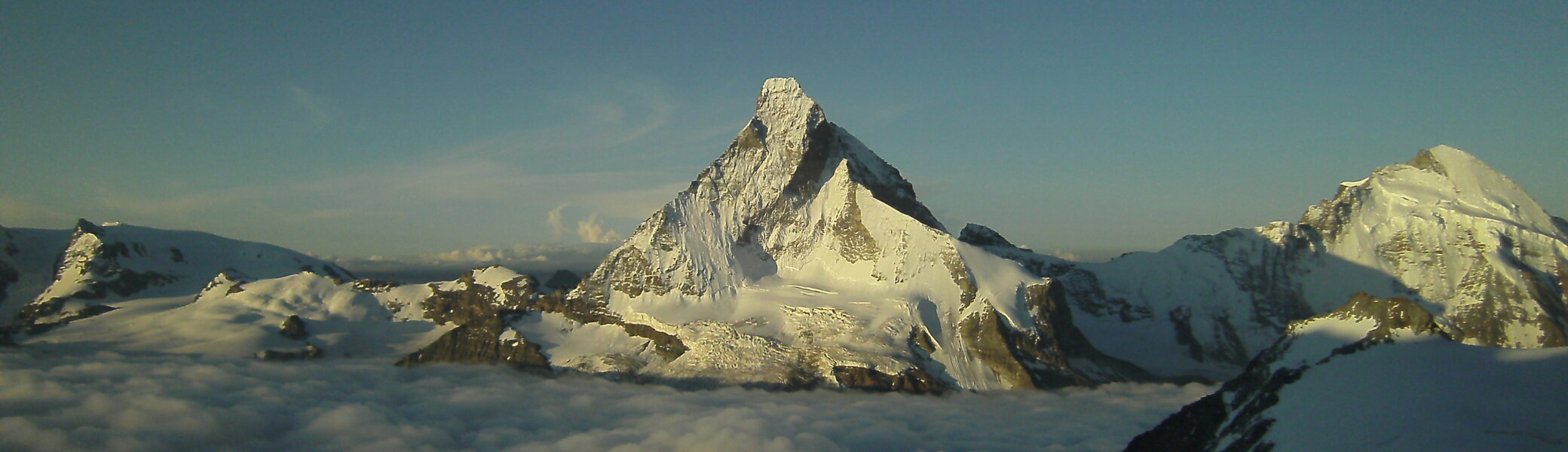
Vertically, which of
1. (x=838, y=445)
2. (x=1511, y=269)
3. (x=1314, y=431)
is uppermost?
(x=1511, y=269)

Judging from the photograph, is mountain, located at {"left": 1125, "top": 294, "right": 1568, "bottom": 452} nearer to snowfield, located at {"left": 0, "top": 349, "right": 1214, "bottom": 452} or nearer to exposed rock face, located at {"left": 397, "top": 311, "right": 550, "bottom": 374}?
snowfield, located at {"left": 0, "top": 349, "right": 1214, "bottom": 452}

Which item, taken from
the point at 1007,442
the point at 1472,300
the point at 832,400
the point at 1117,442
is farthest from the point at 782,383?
the point at 1472,300

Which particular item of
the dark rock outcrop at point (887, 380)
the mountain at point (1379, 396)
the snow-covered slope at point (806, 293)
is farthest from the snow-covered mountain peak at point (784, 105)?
the mountain at point (1379, 396)

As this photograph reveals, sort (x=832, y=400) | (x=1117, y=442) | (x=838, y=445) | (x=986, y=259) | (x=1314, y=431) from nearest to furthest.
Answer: (x=1314, y=431), (x=1117, y=442), (x=838, y=445), (x=832, y=400), (x=986, y=259)

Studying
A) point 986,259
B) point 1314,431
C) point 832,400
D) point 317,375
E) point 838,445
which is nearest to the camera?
point 1314,431

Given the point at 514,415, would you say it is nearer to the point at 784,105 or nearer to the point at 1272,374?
the point at 784,105

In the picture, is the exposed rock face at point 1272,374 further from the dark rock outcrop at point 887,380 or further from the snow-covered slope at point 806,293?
the snow-covered slope at point 806,293

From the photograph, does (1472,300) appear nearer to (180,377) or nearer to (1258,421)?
(1258,421)
